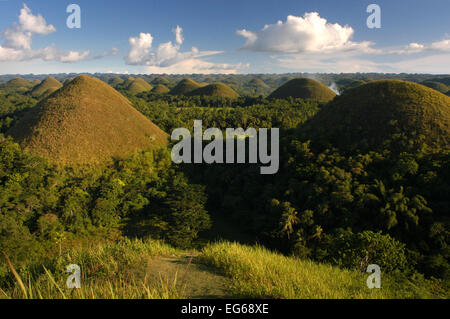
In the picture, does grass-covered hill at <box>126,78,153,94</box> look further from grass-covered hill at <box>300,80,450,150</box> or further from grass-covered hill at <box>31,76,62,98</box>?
grass-covered hill at <box>300,80,450,150</box>

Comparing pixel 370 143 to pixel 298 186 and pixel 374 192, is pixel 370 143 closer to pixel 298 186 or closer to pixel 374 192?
pixel 374 192

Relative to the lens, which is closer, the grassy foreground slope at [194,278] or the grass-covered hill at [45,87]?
the grassy foreground slope at [194,278]

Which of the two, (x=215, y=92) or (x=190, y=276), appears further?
(x=215, y=92)

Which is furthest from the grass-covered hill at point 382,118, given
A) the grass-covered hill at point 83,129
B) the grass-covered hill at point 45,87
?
the grass-covered hill at point 45,87

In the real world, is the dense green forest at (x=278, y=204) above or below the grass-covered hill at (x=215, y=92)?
below

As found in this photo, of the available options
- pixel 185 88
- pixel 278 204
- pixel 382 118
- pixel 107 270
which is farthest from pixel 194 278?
pixel 185 88

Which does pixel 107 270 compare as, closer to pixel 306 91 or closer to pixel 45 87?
pixel 306 91

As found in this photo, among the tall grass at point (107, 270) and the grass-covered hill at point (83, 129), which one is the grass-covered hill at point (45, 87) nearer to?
the grass-covered hill at point (83, 129)
